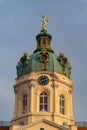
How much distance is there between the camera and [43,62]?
80.2 m

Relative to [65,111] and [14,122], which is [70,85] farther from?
[14,122]

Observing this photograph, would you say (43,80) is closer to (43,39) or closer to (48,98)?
(48,98)

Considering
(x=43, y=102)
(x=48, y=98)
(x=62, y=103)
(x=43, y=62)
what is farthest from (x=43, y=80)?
(x=62, y=103)

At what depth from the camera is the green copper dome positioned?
79.9m

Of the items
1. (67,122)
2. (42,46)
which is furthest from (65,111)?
(42,46)

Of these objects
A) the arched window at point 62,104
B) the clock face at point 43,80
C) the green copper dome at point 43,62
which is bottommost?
the arched window at point 62,104

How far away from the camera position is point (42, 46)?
84.9 metres

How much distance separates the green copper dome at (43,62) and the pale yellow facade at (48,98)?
3.11ft

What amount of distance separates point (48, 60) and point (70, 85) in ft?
17.6

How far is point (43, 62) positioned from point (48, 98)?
19.9 feet

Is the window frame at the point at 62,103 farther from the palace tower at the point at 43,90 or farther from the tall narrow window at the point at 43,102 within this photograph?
the tall narrow window at the point at 43,102

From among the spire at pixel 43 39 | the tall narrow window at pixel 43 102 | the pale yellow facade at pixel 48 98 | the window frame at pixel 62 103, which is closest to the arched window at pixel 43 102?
the tall narrow window at pixel 43 102

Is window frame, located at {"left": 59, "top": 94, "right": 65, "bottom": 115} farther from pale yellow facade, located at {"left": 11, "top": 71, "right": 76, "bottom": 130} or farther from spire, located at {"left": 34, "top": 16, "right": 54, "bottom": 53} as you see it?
spire, located at {"left": 34, "top": 16, "right": 54, "bottom": 53}

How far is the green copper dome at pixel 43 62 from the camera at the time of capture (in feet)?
262
